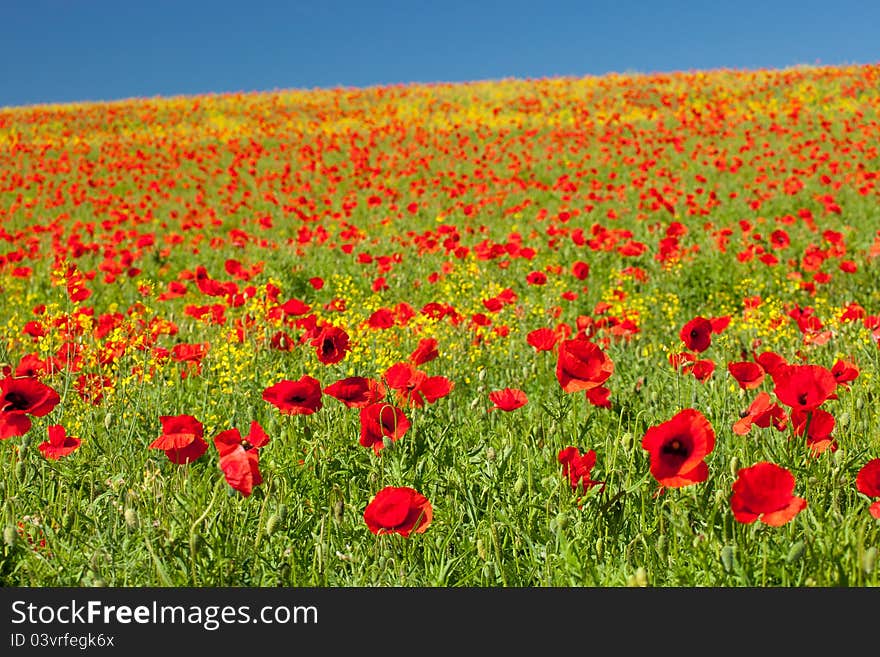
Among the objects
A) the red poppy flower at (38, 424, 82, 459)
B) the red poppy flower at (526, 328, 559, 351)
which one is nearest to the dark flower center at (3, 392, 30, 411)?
the red poppy flower at (38, 424, 82, 459)

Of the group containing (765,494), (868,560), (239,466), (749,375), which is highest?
(749,375)

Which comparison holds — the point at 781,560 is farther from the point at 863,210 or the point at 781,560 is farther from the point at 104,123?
the point at 104,123

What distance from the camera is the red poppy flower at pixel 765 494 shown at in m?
1.55

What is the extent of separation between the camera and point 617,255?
7684 mm

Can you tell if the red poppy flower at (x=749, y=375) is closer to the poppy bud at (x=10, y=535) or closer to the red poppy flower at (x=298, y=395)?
the red poppy flower at (x=298, y=395)

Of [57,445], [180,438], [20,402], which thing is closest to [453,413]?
[180,438]

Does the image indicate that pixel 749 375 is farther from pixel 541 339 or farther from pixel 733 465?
pixel 541 339

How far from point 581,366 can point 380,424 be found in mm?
610

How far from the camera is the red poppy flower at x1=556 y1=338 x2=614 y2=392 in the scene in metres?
1.99

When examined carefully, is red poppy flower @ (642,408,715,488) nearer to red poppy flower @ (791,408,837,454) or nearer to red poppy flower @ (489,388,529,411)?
red poppy flower @ (791,408,837,454)

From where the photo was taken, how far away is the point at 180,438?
2.04m

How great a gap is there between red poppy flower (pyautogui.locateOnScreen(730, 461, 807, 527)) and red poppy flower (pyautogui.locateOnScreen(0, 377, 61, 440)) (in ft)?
5.91

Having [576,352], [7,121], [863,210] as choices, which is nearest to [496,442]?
[576,352]

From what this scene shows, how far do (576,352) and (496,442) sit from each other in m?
0.85
